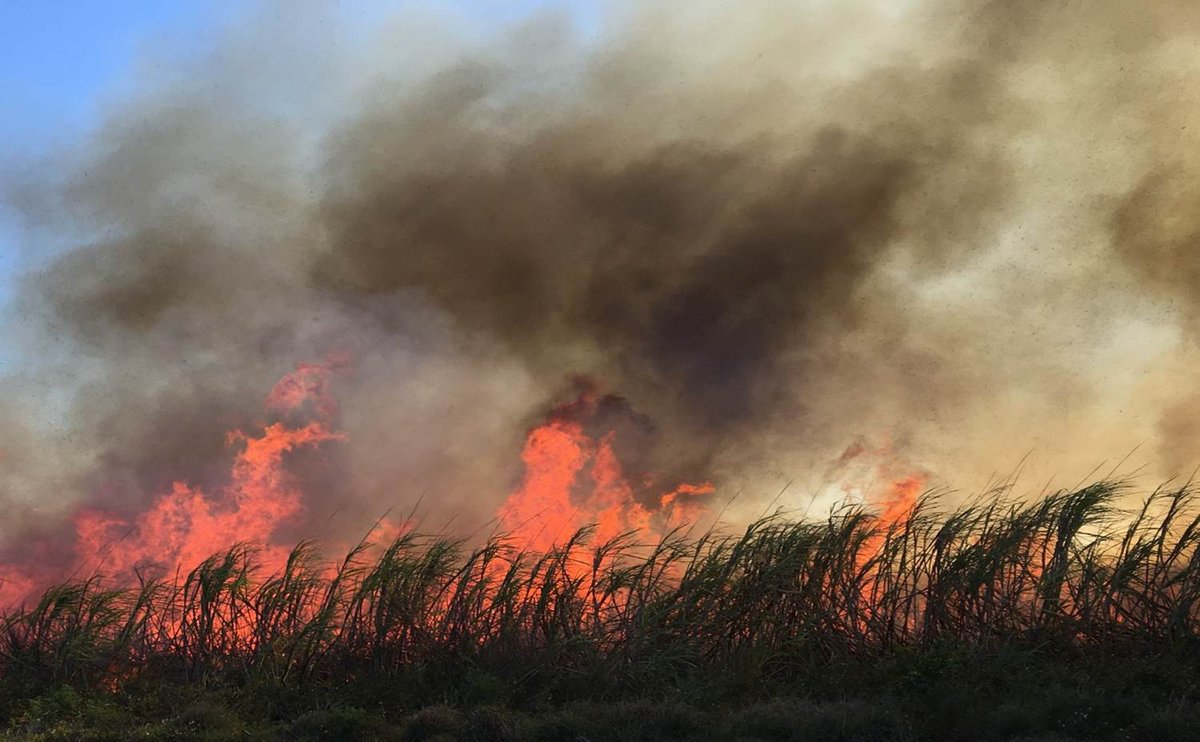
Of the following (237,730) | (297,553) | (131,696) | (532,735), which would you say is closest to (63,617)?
(131,696)

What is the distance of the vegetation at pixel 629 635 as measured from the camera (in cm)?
962

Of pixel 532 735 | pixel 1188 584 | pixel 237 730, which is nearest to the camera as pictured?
pixel 532 735

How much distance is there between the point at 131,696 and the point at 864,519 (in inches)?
288

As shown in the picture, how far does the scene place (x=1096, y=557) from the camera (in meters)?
10.9

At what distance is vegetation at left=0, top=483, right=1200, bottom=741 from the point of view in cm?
962

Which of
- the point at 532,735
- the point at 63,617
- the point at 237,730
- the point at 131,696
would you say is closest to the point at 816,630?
the point at 532,735

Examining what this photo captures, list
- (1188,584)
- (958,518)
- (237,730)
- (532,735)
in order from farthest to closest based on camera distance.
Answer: (958,518) → (1188,584) → (237,730) → (532,735)

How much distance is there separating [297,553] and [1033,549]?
7.47 metres

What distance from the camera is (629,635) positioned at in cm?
1080

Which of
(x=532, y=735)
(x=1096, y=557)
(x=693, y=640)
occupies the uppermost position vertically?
(x=1096, y=557)

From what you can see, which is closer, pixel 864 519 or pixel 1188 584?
pixel 1188 584

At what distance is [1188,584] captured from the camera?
10516mm

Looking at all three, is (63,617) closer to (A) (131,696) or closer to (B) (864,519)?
(A) (131,696)

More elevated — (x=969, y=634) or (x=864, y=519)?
(x=864, y=519)
